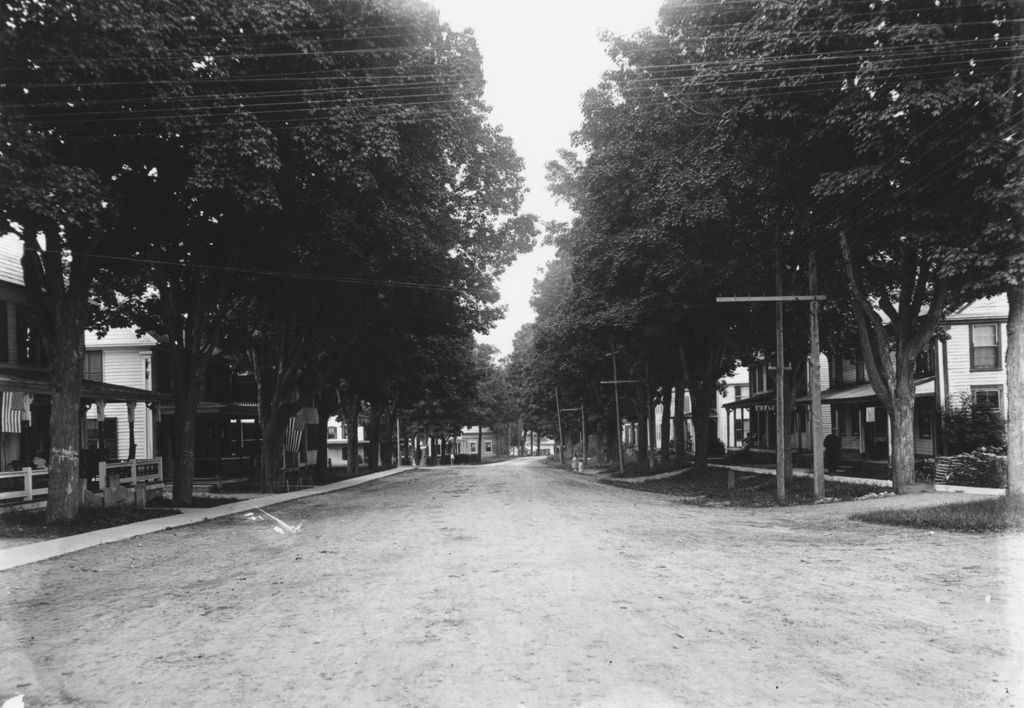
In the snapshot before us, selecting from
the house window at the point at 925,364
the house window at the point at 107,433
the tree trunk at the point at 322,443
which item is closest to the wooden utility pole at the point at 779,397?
the house window at the point at 925,364

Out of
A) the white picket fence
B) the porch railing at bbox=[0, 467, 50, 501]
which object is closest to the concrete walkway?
the white picket fence

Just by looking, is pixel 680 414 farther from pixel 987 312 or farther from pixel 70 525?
pixel 70 525

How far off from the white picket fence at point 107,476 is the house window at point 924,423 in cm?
2891

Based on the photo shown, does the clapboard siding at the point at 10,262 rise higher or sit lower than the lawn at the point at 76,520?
higher

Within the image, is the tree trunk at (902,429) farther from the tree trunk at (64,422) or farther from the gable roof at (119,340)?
the gable roof at (119,340)

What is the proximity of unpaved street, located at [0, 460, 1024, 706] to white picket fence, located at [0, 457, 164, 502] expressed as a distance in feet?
30.4

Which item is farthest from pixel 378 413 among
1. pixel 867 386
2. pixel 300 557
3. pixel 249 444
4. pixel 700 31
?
pixel 300 557

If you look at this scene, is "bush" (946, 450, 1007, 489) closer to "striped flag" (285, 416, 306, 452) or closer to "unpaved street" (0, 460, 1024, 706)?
"unpaved street" (0, 460, 1024, 706)

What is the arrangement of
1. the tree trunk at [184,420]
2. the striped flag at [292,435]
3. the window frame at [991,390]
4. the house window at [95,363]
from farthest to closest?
the house window at [95,363] → the striped flag at [292,435] → the window frame at [991,390] → the tree trunk at [184,420]

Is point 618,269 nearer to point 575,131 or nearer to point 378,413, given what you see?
point 575,131

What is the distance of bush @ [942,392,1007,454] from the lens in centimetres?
2709

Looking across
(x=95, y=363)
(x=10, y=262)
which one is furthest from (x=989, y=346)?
(x=95, y=363)

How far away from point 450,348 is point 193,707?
3037 centimetres

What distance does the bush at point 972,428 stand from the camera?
88.9ft
